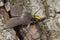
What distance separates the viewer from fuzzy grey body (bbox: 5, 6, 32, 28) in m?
6.13

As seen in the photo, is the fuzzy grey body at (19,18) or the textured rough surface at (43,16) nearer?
the fuzzy grey body at (19,18)

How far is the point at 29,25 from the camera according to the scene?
636 centimetres

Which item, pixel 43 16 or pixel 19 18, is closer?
pixel 19 18

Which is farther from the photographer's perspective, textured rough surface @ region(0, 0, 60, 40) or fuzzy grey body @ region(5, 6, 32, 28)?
textured rough surface @ region(0, 0, 60, 40)

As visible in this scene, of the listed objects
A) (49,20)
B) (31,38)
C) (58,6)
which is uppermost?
(58,6)

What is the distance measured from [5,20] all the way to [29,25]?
70cm

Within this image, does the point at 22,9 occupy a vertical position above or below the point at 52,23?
above

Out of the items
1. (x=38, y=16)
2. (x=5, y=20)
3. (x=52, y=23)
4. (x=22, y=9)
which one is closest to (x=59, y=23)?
(x=52, y=23)

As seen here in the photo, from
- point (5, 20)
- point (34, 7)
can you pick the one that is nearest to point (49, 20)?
point (34, 7)

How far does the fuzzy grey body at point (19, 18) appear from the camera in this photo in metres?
6.13

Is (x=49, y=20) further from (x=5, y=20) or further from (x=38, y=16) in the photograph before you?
(x=5, y=20)

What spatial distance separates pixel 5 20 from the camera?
20.4 ft

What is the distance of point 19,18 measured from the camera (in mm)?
6180

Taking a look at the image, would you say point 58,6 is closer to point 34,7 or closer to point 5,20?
point 34,7
